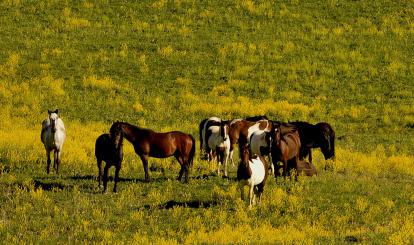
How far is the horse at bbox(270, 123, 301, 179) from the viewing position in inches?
1009

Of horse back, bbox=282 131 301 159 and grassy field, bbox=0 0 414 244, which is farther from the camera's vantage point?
horse back, bbox=282 131 301 159

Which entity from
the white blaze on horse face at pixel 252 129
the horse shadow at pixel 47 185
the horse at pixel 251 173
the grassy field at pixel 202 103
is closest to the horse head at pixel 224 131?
the grassy field at pixel 202 103

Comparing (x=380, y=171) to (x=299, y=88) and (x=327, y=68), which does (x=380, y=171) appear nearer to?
(x=299, y=88)

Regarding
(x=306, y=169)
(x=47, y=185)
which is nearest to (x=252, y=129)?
(x=306, y=169)

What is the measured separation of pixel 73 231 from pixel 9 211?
2.74 metres

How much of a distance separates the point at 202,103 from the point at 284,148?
63.1ft

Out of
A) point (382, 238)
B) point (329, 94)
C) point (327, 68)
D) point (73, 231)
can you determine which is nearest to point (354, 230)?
point (382, 238)

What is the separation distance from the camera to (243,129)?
28609 millimetres

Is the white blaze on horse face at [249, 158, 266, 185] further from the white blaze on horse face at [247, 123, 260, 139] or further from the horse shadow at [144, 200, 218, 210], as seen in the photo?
the white blaze on horse face at [247, 123, 260, 139]

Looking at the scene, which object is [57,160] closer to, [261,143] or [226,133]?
[226,133]

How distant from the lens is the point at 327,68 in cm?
5241

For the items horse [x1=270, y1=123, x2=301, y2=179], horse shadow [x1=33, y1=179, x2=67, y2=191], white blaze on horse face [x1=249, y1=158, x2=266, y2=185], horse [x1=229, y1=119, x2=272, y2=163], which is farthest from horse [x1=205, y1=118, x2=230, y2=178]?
horse shadow [x1=33, y1=179, x2=67, y2=191]

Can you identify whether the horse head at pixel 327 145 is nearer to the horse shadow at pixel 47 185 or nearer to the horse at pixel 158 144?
the horse at pixel 158 144

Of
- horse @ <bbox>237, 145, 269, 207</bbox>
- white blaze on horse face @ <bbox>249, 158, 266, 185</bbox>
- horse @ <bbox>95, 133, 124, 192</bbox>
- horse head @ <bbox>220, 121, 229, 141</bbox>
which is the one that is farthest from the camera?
horse head @ <bbox>220, 121, 229, 141</bbox>
